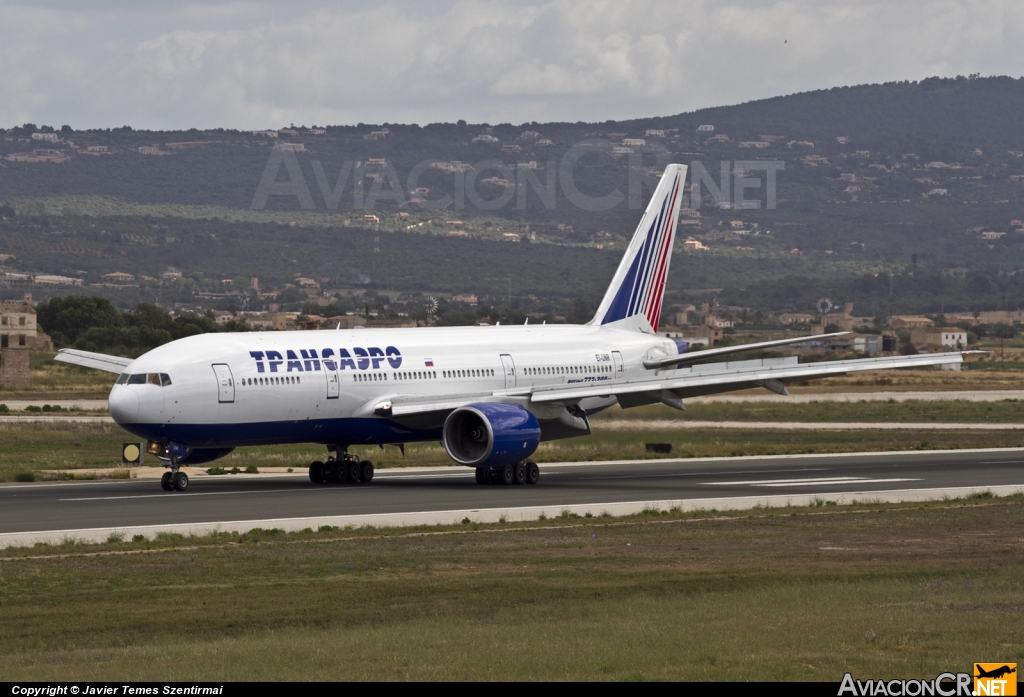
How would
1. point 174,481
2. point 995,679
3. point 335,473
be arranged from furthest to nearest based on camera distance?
point 335,473 → point 174,481 → point 995,679

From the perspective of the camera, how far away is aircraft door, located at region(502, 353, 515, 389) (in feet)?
147

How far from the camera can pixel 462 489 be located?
131 ft

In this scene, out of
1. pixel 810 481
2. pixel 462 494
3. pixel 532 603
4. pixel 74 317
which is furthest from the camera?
pixel 74 317

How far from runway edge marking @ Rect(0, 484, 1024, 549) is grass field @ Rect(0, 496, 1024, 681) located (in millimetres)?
1254

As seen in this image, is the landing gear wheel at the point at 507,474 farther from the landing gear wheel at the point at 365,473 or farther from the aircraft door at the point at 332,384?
the aircraft door at the point at 332,384

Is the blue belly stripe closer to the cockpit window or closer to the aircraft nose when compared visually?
the aircraft nose

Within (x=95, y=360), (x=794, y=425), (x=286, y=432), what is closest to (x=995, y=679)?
(x=286, y=432)

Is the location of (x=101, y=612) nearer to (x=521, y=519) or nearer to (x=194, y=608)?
(x=194, y=608)

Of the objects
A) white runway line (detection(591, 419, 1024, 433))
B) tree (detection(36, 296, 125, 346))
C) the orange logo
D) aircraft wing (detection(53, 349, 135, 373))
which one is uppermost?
tree (detection(36, 296, 125, 346))

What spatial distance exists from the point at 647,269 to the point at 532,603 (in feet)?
105

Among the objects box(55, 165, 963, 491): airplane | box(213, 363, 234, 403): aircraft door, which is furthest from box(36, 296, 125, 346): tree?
box(213, 363, 234, 403): aircraft door

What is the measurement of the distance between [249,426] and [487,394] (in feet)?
26.9

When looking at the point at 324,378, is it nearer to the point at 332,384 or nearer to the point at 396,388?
the point at 332,384

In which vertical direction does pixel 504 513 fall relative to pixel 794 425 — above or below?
above
